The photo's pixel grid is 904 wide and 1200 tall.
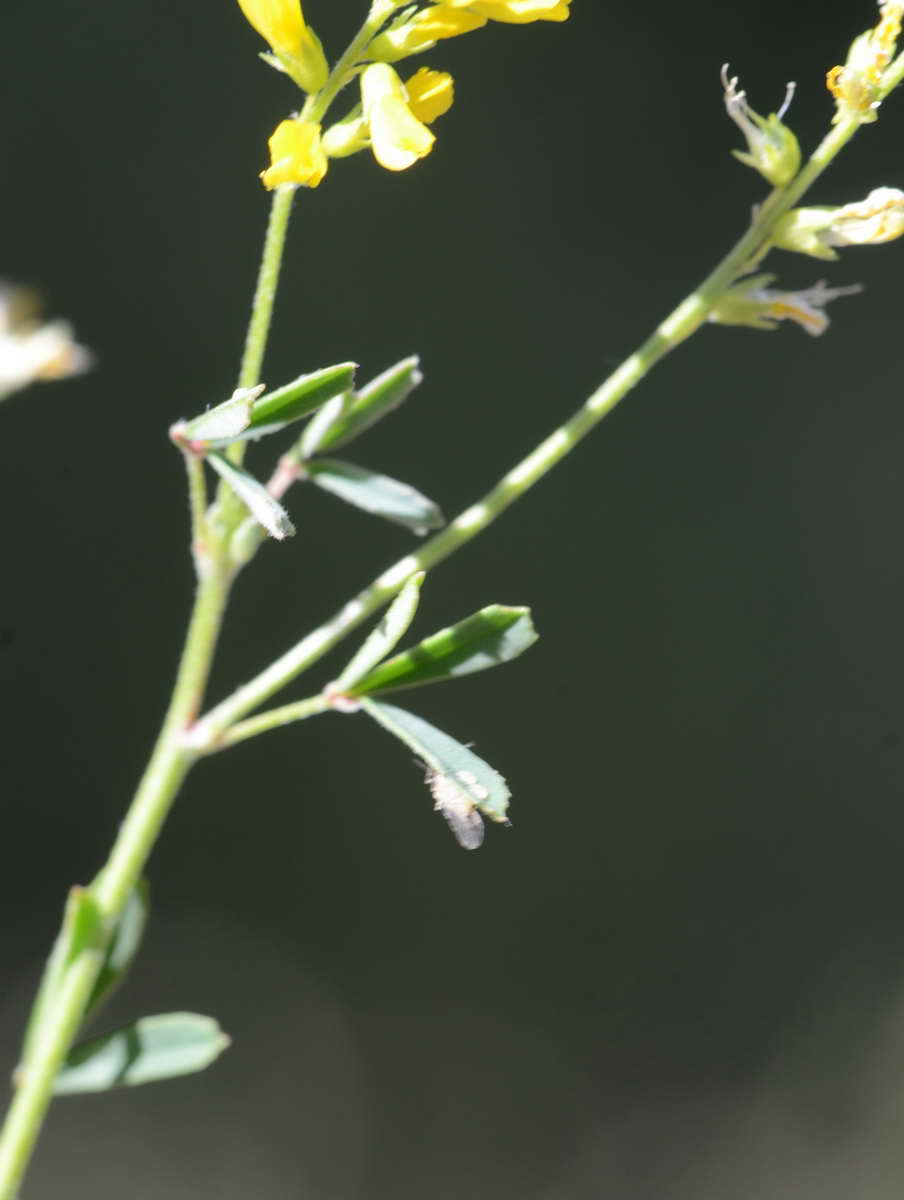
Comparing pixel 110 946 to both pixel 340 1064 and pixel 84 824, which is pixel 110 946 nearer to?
pixel 84 824

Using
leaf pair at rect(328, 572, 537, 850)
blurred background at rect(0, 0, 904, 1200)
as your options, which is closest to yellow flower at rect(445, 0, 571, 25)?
leaf pair at rect(328, 572, 537, 850)

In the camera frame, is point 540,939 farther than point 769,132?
Yes

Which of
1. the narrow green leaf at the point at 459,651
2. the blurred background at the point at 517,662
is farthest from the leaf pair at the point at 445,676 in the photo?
the blurred background at the point at 517,662

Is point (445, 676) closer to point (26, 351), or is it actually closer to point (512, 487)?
point (512, 487)

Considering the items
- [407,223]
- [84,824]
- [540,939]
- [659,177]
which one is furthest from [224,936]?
[659,177]

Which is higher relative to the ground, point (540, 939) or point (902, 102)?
point (902, 102)

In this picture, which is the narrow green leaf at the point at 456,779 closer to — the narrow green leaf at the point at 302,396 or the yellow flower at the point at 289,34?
the narrow green leaf at the point at 302,396

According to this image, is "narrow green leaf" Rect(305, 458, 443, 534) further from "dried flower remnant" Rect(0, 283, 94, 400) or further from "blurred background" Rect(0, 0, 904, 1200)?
"blurred background" Rect(0, 0, 904, 1200)
